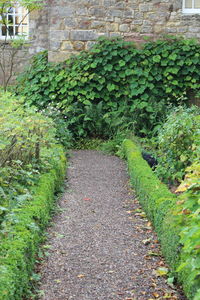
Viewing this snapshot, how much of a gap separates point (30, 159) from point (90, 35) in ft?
18.4

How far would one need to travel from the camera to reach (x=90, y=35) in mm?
11070

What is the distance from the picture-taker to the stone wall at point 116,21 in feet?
36.3

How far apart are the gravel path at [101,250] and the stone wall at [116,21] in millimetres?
4988

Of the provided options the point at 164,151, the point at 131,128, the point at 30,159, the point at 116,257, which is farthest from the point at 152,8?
the point at 116,257

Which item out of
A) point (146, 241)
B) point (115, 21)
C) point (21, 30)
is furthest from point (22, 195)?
point (21, 30)

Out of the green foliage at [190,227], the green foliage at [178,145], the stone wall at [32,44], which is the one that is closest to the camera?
the green foliage at [190,227]

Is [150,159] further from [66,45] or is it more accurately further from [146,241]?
[66,45]

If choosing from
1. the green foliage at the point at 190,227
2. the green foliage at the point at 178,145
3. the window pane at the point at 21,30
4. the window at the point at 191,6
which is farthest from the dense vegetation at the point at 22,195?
the window pane at the point at 21,30

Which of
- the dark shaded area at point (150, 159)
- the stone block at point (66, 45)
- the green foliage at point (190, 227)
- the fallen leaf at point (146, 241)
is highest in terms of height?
the stone block at point (66, 45)

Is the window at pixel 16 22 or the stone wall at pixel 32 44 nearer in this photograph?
the stone wall at pixel 32 44

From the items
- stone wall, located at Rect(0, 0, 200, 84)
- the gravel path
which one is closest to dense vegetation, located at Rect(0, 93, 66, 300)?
the gravel path

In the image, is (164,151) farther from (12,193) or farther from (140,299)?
(140,299)

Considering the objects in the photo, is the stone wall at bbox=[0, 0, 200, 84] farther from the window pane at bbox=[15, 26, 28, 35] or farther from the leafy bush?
the leafy bush

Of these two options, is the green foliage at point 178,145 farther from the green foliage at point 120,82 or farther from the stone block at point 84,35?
the stone block at point 84,35
